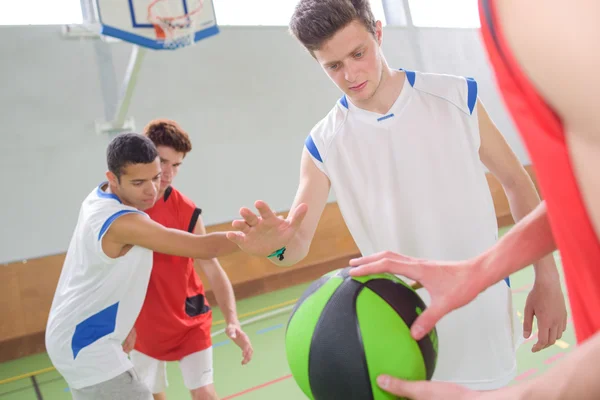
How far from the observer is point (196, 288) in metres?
3.53

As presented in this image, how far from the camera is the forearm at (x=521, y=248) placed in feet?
3.68

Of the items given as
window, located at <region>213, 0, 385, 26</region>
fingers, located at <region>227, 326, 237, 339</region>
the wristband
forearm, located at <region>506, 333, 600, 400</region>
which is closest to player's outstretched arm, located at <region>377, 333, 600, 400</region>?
forearm, located at <region>506, 333, 600, 400</region>

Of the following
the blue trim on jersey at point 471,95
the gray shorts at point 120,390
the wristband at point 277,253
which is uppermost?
the blue trim on jersey at point 471,95

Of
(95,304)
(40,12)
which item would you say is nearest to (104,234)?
(95,304)

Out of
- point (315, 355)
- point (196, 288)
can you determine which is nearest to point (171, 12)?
point (196, 288)

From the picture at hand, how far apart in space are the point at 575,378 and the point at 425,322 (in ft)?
2.00

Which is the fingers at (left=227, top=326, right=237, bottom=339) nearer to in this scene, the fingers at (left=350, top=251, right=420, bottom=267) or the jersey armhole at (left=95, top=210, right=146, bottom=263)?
the jersey armhole at (left=95, top=210, right=146, bottom=263)

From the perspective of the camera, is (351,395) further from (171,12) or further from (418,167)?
(171,12)

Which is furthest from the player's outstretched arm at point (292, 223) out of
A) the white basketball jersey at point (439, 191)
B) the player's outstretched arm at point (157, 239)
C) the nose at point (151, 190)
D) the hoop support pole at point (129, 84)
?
the hoop support pole at point (129, 84)

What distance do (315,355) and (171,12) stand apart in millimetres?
5272

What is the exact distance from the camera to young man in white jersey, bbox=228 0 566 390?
6.02 ft

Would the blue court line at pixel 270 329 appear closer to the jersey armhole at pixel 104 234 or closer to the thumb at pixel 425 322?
the jersey armhole at pixel 104 234

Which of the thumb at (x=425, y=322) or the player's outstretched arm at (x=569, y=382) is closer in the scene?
the player's outstretched arm at (x=569, y=382)

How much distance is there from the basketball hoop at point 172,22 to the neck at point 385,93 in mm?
4208
